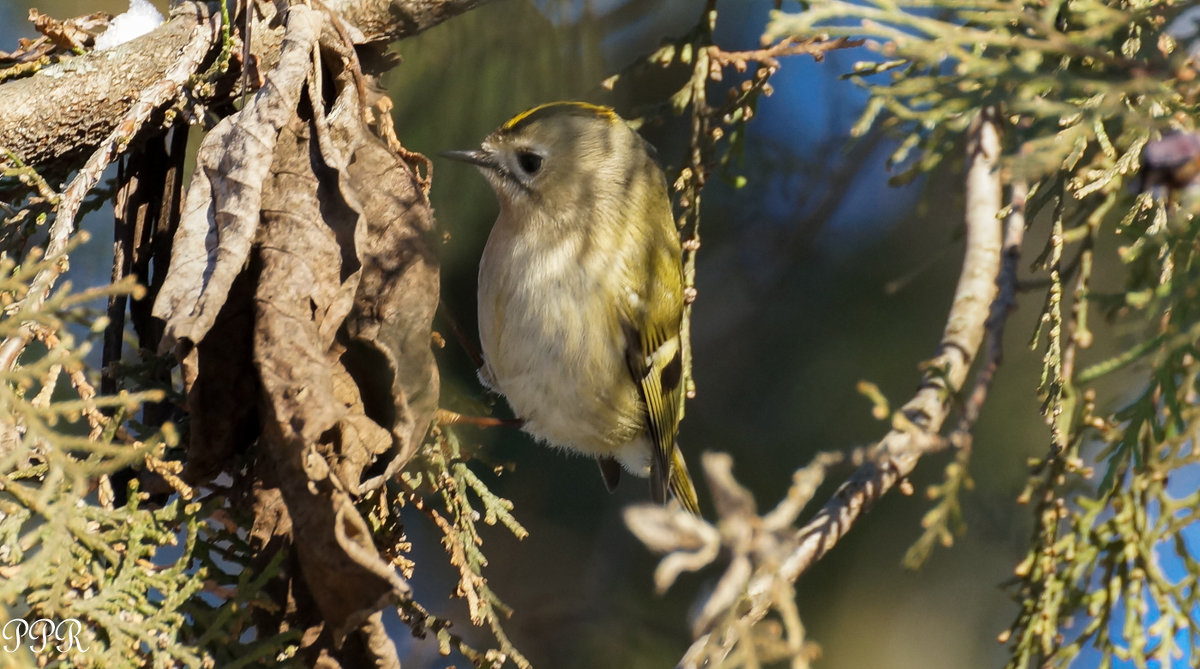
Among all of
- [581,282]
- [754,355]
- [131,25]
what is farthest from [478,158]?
[754,355]

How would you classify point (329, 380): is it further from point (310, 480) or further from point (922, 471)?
point (922, 471)

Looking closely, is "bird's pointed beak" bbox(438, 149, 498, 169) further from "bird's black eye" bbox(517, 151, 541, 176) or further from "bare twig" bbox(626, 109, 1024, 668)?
"bare twig" bbox(626, 109, 1024, 668)

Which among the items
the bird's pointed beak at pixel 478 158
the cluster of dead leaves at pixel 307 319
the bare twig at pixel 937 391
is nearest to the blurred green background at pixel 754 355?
the bird's pointed beak at pixel 478 158

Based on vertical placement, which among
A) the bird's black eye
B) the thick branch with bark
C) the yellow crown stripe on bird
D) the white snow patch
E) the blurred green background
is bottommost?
the blurred green background

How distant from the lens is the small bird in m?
2.18

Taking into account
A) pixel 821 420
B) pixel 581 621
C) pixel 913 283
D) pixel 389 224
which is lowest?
pixel 581 621

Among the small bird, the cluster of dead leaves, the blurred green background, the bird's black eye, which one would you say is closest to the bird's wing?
the small bird

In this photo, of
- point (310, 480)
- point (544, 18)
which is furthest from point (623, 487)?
point (310, 480)

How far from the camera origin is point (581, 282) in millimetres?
2186

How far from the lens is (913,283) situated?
2.73 metres

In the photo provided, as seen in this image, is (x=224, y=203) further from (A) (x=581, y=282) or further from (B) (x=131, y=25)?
(A) (x=581, y=282)

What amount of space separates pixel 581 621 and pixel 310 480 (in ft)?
5.37

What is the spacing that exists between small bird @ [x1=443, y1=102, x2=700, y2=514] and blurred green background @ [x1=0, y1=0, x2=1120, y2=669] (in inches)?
11.9

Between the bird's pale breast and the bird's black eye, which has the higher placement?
the bird's black eye
